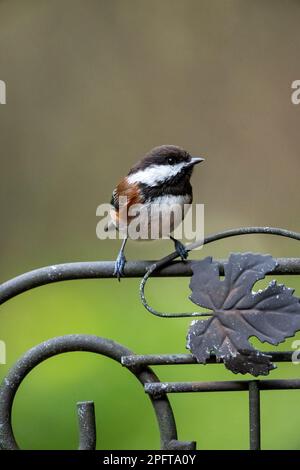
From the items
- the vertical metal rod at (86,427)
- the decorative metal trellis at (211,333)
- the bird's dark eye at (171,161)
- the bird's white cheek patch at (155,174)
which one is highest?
the bird's dark eye at (171,161)

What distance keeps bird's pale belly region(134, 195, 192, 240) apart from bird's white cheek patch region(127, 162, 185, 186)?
36 mm

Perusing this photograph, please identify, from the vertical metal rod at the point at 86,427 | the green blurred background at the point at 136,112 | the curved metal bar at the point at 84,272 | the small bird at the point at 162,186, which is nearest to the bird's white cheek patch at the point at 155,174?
the small bird at the point at 162,186

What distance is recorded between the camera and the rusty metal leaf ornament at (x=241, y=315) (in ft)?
3.04

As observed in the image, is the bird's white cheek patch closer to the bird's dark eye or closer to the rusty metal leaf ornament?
the bird's dark eye

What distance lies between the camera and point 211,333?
3.07 ft

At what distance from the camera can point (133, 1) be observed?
2553 millimetres

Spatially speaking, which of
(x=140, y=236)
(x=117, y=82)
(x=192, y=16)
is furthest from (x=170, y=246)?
(x=140, y=236)

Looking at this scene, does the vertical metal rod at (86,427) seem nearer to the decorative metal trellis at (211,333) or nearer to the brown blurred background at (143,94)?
the decorative metal trellis at (211,333)

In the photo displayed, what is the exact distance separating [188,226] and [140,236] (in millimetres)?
403

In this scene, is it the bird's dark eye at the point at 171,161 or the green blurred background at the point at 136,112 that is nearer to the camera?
the bird's dark eye at the point at 171,161

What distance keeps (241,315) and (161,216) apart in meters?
0.57

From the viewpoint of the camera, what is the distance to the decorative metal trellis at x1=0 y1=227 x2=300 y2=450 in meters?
0.93

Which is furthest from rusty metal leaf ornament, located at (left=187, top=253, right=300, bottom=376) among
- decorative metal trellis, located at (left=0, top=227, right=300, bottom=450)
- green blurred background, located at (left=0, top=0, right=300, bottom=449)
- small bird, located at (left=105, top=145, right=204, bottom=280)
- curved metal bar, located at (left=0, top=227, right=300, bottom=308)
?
green blurred background, located at (left=0, top=0, right=300, bottom=449)

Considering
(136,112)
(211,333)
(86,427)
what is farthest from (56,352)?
(136,112)
